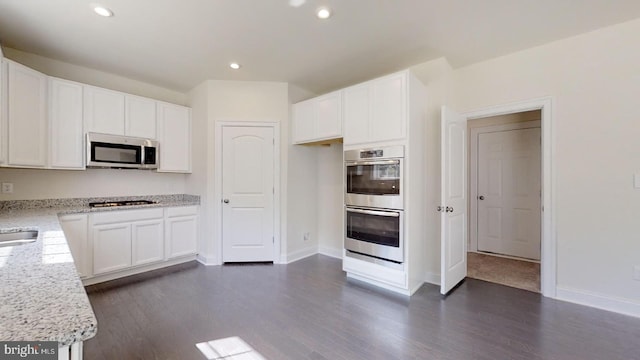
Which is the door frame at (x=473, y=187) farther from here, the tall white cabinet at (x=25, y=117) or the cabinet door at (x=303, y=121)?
the tall white cabinet at (x=25, y=117)

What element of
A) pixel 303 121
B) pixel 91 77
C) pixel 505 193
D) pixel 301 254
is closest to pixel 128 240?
pixel 91 77

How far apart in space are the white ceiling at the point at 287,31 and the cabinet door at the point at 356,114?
383 mm

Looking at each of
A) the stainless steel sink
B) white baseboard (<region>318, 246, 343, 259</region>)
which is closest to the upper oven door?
white baseboard (<region>318, 246, 343, 259</region>)

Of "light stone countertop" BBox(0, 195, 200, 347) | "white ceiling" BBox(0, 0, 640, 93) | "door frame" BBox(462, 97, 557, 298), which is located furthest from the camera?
"door frame" BBox(462, 97, 557, 298)

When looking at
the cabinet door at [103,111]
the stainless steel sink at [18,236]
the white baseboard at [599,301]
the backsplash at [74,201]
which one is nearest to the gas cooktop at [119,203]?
the backsplash at [74,201]

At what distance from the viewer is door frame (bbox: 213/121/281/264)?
381cm

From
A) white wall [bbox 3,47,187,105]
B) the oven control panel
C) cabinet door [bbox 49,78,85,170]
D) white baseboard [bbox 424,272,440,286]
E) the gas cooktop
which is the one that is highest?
white wall [bbox 3,47,187,105]

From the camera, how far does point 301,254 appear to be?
4152 millimetres

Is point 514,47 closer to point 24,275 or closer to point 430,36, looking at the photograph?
point 430,36

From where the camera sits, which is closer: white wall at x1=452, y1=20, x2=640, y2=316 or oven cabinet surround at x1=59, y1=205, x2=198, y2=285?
white wall at x1=452, y1=20, x2=640, y2=316

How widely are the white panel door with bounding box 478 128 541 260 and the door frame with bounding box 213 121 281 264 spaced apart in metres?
3.34

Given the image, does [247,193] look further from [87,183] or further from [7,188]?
[7,188]

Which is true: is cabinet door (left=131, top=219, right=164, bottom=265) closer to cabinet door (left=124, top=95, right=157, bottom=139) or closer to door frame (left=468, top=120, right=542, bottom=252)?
cabinet door (left=124, top=95, right=157, bottom=139)

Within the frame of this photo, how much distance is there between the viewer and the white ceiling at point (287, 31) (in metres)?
2.22
